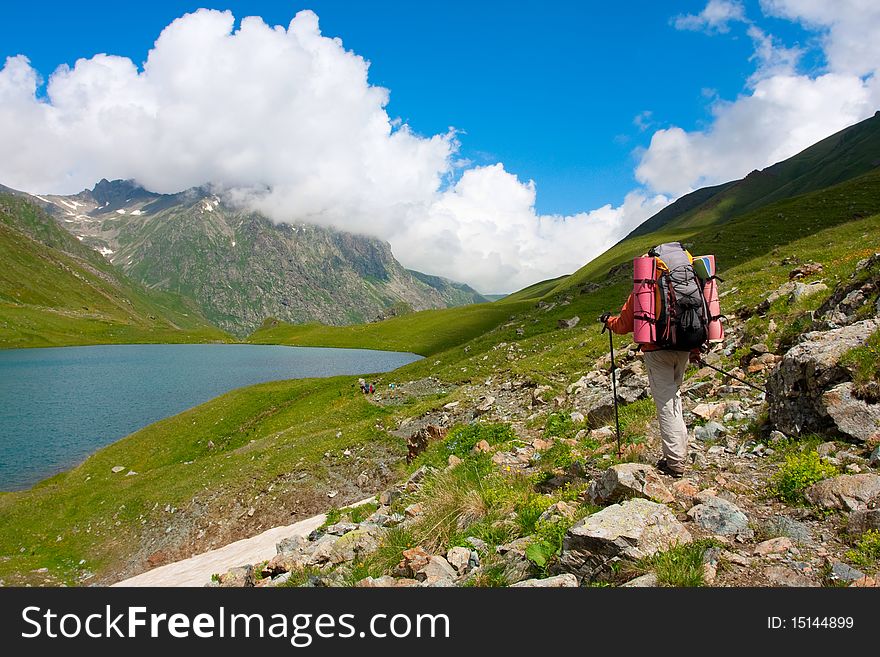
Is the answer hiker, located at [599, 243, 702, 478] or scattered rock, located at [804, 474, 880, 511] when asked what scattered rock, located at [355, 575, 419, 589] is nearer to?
hiker, located at [599, 243, 702, 478]

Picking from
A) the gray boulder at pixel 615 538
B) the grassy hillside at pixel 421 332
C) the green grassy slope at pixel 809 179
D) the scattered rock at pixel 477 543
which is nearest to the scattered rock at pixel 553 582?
the gray boulder at pixel 615 538

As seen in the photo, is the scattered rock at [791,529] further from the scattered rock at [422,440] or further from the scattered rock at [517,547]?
the scattered rock at [422,440]

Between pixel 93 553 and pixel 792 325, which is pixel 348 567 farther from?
pixel 93 553

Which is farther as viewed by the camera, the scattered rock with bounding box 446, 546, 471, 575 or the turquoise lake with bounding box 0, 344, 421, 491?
the turquoise lake with bounding box 0, 344, 421, 491

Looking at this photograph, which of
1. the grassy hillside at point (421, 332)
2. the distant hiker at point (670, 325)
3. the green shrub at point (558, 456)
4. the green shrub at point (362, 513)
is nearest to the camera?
the distant hiker at point (670, 325)

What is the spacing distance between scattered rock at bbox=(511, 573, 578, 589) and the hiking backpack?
402 centimetres

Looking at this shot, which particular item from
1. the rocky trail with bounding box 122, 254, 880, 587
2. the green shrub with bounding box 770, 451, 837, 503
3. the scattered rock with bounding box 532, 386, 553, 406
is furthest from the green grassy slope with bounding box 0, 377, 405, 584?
the green shrub with bounding box 770, 451, 837, 503

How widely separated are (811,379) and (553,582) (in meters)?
6.30

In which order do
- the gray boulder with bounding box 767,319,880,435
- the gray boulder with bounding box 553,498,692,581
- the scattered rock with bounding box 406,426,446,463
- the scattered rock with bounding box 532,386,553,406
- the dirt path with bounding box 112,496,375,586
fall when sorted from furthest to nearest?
1. the scattered rock with bounding box 532,386,553,406
2. the scattered rock with bounding box 406,426,446,463
3. the dirt path with bounding box 112,496,375,586
4. the gray boulder with bounding box 767,319,880,435
5. the gray boulder with bounding box 553,498,692,581

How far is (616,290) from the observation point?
56656 millimetres

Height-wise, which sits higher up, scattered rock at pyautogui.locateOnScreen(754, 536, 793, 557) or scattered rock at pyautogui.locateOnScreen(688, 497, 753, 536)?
scattered rock at pyautogui.locateOnScreen(688, 497, 753, 536)

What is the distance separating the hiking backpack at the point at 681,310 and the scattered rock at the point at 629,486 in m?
2.08

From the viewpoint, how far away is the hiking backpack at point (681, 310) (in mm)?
7137

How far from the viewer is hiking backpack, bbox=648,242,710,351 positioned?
Result: 7.14m
